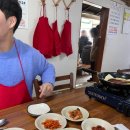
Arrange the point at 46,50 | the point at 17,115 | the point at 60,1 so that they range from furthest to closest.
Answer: the point at 60,1, the point at 46,50, the point at 17,115

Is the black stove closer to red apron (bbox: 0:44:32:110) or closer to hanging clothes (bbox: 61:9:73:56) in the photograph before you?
red apron (bbox: 0:44:32:110)

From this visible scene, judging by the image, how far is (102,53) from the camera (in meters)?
4.28

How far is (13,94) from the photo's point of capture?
126 centimetres

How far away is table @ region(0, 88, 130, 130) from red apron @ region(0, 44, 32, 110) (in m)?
0.09

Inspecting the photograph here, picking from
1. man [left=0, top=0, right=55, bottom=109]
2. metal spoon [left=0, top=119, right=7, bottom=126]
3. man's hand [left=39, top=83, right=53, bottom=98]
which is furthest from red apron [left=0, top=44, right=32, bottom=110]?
metal spoon [left=0, top=119, right=7, bottom=126]

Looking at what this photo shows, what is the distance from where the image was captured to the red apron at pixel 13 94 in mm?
1229

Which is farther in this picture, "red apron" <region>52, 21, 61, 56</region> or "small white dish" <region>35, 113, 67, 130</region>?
"red apron" <region>52, 21, 61, 56</region>

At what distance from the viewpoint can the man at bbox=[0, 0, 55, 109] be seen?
3.92 ft

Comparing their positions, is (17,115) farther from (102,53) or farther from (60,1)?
(102,53)

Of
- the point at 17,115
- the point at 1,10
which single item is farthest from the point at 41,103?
the point at 1,10

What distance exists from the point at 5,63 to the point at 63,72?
2.19 m

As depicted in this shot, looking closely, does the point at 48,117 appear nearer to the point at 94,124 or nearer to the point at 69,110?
the point at 69,110

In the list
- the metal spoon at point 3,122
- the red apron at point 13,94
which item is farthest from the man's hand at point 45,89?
the metal spoon at point 3,122

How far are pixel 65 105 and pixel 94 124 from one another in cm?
30
